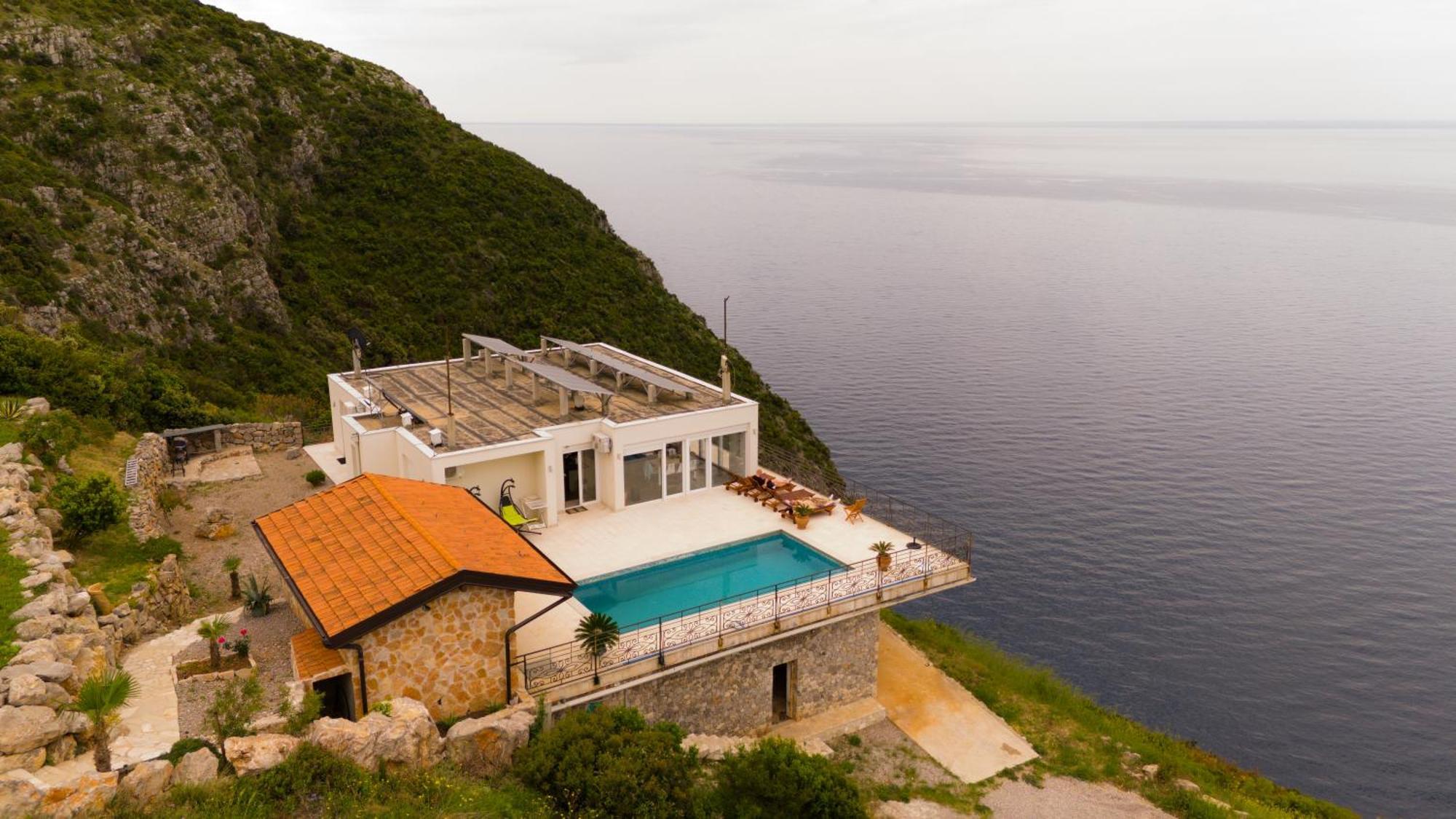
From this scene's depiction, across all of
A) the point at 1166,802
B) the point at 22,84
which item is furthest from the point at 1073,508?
the point at 22,84

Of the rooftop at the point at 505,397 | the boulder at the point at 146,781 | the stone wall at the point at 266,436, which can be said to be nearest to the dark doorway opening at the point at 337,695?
the boulder at the point at 146,781

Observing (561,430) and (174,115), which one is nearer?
(561,430)

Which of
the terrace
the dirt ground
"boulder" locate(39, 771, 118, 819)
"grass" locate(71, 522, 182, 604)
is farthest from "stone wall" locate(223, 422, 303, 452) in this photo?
"boulder" locate(39, 771, 118, 819)

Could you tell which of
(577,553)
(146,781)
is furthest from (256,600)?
(577,553)

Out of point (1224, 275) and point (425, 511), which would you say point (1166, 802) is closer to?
point (425, 511)

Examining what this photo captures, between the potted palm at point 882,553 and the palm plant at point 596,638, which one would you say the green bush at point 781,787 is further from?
the potted palm at point 882,553
